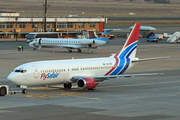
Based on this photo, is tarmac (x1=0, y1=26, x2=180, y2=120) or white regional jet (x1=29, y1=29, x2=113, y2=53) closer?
tarmac (x1=0, y1=26, x2=180, y2=120)

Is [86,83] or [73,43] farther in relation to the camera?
[73,43]

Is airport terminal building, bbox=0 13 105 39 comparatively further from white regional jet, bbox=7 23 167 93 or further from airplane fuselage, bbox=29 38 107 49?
white regional jet, bbox=7 23 167 93

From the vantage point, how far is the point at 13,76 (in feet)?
136

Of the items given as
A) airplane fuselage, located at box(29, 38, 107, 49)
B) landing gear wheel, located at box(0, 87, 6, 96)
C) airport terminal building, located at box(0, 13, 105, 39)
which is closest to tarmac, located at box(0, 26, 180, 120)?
landing gear wheel, located at box(0, 87, 6, 96)

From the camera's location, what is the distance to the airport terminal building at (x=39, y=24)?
169 metres

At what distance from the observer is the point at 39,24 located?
18062 cm

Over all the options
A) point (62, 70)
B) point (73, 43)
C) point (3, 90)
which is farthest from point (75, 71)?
point (73, 43)

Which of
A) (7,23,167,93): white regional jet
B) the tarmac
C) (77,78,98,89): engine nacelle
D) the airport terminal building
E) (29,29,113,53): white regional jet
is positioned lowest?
the tarmac

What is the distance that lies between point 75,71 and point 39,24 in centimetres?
13779

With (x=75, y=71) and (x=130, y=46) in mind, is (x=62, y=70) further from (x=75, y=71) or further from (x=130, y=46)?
(x=130, y=46)

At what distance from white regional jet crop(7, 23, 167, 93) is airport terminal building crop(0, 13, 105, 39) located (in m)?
119

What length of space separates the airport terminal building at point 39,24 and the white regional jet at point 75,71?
11851 centimetres

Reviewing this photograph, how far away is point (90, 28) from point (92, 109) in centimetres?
15982

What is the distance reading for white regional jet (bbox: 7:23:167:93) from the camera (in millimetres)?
42125
